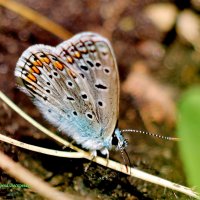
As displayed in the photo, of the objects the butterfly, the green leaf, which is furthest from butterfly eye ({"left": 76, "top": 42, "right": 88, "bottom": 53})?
the green leaf

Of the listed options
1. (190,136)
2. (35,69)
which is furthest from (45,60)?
(190,136)

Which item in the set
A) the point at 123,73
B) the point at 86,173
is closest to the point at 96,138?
the point at 86,173

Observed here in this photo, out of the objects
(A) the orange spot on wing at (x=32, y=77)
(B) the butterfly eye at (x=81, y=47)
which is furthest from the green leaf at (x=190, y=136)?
(A) the orange spot on wing at (x=32, y=77)

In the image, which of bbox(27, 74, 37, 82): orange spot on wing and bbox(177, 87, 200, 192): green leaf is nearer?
Answer: bbox(177, 87, 200, 192): green leaf

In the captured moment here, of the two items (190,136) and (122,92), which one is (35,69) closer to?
(122,92)

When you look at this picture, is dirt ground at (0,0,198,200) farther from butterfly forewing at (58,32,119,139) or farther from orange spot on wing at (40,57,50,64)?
orange spot on wing at (40,57,50,64)

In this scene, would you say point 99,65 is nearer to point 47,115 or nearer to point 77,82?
point 77,82

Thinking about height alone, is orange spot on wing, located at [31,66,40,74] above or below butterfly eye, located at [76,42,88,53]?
below
